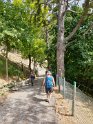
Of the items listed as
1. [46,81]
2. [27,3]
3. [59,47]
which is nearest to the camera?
[46,81]

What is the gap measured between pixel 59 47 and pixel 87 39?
550 cm

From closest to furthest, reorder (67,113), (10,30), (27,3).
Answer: (67,113), (10,30), (27,3)

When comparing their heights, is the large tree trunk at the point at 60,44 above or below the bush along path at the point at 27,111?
above

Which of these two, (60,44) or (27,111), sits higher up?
(60,44)

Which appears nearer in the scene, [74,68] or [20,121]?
[20,121]

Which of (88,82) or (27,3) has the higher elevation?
(27,3)

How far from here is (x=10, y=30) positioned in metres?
23.8

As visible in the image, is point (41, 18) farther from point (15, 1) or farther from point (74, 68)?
point (74, 68)

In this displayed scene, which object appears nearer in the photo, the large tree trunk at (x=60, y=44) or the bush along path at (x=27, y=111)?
the bush along path at (x=27, y=111)

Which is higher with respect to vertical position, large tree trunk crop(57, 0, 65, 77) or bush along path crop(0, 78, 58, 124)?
large tree trunk crop(57, 0, 65, 77)

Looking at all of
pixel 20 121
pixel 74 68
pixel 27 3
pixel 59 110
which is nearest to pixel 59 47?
pixel 74 68

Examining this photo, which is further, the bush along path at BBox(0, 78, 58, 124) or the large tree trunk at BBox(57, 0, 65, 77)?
the large tree trunk at BBox(57, 0, 65, 77)

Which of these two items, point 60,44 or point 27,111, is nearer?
point 27,111

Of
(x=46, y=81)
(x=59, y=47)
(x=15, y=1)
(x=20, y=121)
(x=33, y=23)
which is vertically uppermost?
(x=15, y=1)
